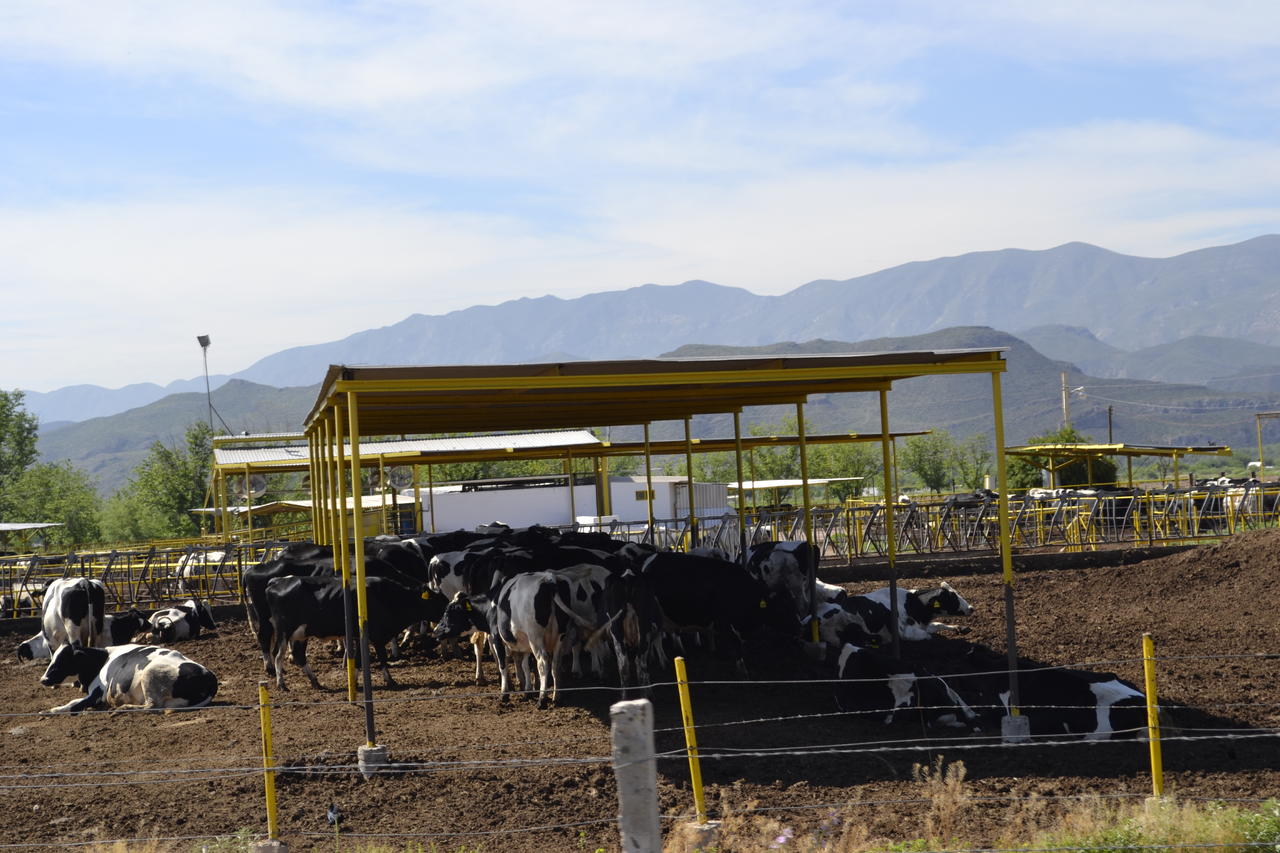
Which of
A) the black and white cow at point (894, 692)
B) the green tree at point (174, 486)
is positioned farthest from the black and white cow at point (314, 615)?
the green tree at point (174, 486)

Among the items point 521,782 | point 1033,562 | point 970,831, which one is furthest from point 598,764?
point 1033,562

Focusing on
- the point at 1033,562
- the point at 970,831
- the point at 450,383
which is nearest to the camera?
the point at 970,831

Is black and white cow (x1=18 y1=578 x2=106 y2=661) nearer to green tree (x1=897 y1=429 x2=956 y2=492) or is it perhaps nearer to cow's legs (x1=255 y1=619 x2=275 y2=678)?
cow's legs (x1=255 y1=619 x2=275 y2=678)

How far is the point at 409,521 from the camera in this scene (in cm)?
4131

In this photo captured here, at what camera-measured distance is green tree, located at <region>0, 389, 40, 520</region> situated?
244 ft

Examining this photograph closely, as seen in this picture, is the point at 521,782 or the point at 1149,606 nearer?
the point at 521,782

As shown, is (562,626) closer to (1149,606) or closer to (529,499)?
(1149,606)

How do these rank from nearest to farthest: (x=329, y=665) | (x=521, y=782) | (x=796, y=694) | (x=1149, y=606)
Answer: (x=521, y=782), (x=796, y=694), (x=329, y=665), (x=1149, y=606)

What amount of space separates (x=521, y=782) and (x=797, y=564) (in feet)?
24.3

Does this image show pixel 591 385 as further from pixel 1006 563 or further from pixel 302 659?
pixel 302 659

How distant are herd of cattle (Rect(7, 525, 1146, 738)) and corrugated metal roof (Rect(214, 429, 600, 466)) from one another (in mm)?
8010

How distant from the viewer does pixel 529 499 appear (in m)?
39.6

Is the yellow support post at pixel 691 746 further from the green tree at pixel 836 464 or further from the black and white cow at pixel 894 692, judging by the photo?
the green tree at pixel 836 464

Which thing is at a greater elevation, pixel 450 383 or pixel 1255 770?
pixel 450 383
